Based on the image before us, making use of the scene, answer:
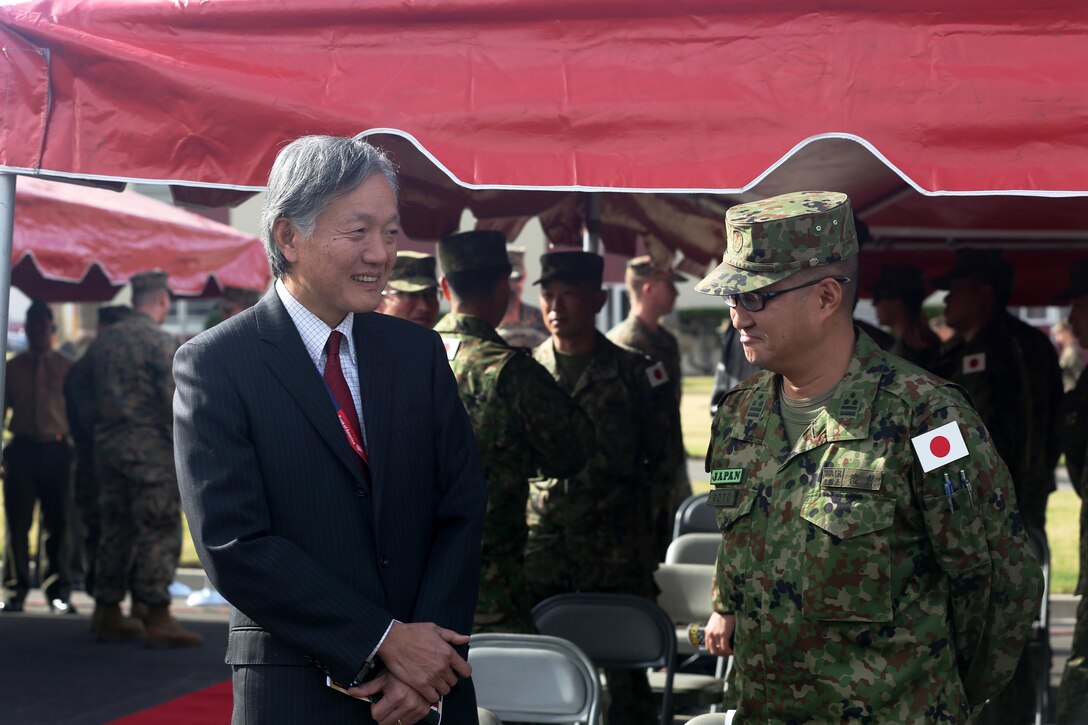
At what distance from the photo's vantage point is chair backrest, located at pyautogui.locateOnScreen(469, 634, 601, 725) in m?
3.43

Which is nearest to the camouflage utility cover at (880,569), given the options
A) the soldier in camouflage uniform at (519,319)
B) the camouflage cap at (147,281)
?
the soldier in camouflage uniform at (519,319)

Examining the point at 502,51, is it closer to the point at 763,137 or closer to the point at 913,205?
the point at 763,137

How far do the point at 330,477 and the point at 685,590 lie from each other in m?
2.76

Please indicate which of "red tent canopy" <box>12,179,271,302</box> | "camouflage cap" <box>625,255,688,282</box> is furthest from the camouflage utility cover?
"red tent canopy" <box>12,179,271,302</box>

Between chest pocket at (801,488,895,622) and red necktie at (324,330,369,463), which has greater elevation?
red necktie at (324,330,369,463)

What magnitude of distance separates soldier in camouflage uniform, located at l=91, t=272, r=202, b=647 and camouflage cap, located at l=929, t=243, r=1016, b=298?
4845mm

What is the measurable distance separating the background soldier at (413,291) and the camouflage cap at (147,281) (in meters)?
3.35

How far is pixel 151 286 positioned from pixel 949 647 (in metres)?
6.80

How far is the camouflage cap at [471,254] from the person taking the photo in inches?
185

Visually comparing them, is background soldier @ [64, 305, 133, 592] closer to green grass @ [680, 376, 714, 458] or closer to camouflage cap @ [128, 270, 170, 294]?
camouflage cap @ [128, 270, 170, 294]

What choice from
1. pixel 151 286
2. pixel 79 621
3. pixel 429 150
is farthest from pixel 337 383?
pixel 79 621

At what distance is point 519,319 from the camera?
9773mm

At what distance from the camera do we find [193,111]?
3.48 meters

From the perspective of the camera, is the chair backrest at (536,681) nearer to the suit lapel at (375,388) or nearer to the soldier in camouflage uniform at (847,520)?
the soldier in camouflage uniform at (847,520)
